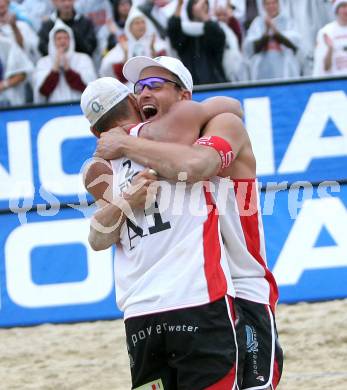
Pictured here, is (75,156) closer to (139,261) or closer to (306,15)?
(306,15)

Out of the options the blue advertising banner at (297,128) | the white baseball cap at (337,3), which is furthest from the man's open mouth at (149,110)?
the white baseball cap at (337,3)

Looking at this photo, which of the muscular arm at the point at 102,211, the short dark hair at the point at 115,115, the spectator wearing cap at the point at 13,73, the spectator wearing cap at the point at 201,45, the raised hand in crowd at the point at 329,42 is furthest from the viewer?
the spectator wearing cap at the point at 13,73

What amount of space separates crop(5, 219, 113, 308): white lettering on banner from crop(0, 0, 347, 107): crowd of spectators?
1.63 metres

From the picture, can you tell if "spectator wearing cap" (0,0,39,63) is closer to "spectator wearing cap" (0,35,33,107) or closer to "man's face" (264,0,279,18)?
"spectator wearing cap" (0,35,33,107)

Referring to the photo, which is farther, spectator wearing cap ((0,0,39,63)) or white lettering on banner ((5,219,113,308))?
spectator wearing cap ((0,0,39,63))

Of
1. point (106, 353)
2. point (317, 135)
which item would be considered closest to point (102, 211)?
point (106, 353)

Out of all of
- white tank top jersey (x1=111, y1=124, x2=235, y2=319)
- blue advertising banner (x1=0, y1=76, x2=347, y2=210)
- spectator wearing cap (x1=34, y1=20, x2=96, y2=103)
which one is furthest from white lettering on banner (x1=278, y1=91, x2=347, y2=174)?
white tank top jersey (x1=111, y1=124, x2=235, y2=319)

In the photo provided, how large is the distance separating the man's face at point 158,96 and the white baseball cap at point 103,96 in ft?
0.26

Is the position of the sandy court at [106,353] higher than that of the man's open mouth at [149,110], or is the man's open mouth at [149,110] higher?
the man's open mouth at [149,110]

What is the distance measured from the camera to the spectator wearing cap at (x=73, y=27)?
8867mm

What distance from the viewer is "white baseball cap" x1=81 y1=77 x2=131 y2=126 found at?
374cm

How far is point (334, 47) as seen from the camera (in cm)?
845

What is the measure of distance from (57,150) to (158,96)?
3941 mm

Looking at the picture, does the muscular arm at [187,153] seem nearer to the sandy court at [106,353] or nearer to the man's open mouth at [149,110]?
the man's open mouth at [149,110]
